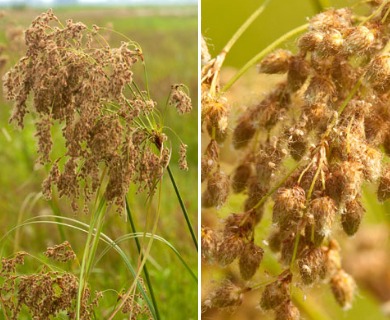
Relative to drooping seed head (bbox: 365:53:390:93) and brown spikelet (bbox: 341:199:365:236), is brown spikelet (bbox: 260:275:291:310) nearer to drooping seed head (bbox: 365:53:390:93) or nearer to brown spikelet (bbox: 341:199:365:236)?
brown spikelet (bbox: 341:199:365:236)

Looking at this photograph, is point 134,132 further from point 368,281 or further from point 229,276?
point 368,281

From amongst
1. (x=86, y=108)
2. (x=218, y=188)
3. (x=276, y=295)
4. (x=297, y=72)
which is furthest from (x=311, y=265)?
(x=86, y=108)

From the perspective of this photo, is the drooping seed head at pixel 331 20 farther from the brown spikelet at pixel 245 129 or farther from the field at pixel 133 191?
the field at pixel 133 191

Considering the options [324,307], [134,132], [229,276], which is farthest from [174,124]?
[324,307]

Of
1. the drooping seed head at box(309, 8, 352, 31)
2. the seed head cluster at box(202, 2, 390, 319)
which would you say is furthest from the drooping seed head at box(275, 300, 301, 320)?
the drooping seed head at box(309, 8, 352, 31)

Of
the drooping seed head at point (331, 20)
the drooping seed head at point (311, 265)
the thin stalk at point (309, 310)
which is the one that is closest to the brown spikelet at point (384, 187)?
the drooping seed head at point (311, 265)
